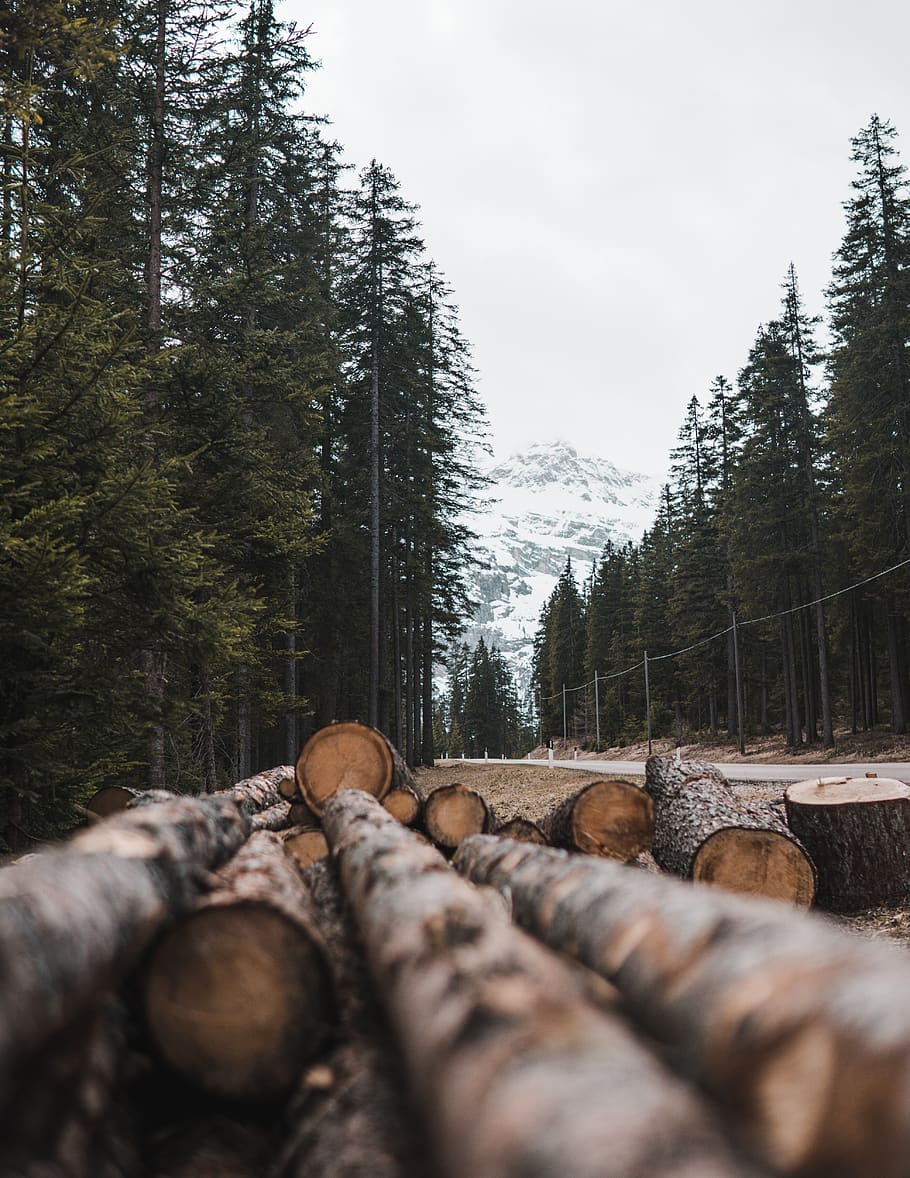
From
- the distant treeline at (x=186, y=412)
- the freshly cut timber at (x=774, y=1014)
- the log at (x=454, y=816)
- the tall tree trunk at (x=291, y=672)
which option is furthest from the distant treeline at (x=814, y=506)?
→ the freshly cut timber at (x=774, y=1014)

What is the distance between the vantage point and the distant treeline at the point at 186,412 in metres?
6.84

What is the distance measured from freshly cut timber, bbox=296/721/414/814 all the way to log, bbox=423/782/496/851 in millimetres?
444

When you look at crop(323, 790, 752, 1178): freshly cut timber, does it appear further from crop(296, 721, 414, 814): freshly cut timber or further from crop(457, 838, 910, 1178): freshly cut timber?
crop(296, 721, 414, 814): freshly cut timber

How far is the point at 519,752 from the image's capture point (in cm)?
9306

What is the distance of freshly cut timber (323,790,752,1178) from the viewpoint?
112cm

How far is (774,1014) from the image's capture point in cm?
142

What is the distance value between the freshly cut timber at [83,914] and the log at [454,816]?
3.90 meters

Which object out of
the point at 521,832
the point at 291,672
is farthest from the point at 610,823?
the point at 291,672

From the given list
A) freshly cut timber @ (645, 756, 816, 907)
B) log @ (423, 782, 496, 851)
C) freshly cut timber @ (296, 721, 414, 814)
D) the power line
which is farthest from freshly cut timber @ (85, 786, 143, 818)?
the power line

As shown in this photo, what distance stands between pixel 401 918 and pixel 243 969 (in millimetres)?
476

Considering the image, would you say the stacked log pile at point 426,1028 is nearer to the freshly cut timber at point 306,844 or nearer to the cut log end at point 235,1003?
the cut log end at point 235,1003

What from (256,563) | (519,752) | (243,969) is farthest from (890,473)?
(519,752)

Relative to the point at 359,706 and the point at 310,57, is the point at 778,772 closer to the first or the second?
the point at 359,706

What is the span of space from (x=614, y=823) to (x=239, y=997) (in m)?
4.58
